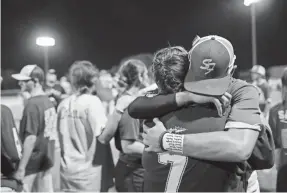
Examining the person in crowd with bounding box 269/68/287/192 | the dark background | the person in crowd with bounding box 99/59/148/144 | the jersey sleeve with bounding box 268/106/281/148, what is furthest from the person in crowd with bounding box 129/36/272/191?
the dark background

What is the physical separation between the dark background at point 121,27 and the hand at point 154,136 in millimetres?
8836

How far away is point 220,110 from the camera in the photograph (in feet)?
5.30

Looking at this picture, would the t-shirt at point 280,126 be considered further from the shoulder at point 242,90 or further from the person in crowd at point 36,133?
the person in crowd at point 36,133

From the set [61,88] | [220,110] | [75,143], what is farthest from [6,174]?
[61,88]

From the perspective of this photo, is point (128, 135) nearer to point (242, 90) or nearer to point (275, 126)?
point (275, 126)

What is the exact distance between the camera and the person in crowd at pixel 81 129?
3779 millimetres

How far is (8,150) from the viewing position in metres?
3.30

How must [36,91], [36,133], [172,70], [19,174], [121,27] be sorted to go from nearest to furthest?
[172,70]
[19,174]
[36,133]
[36,91]
[121,27]

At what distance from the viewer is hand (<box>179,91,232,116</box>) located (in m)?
1.61

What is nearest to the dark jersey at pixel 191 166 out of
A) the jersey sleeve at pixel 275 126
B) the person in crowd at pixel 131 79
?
the person in crowd at pixel 131 79

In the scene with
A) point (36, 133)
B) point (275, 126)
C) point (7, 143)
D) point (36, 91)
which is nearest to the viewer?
point (7, 143)

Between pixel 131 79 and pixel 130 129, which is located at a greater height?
pixel 131 79

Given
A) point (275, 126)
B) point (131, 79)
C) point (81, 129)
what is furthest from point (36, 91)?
point (275, 126)

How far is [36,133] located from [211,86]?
286cm
